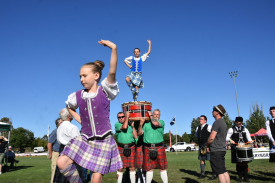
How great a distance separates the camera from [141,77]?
260 inches

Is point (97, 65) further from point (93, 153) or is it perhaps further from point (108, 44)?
point (93, 153)

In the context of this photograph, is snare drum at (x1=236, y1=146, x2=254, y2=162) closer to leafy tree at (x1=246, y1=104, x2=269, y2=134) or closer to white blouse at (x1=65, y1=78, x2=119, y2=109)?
white blouse at (x1=65, y1=78, x2=119, y2=109)

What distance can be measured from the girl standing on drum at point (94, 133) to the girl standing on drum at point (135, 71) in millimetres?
3343

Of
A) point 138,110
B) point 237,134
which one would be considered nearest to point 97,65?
point 138,110

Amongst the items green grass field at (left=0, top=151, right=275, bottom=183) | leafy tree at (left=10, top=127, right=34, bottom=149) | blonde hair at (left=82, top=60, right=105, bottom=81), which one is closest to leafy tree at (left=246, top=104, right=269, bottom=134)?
green grass field at (left=0, top=151, right=275, bottom=183)

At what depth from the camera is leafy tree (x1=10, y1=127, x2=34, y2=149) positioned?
80938mm

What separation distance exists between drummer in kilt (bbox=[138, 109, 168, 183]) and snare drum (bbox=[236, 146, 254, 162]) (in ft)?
8.92

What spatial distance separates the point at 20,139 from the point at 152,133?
289 ft

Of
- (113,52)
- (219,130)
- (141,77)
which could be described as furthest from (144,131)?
(113,52)

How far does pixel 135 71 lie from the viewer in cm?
666

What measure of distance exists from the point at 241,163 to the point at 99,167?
665 cm

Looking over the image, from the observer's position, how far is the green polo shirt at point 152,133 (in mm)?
6439

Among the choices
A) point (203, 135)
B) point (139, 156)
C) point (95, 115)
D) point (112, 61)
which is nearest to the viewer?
point (112, 61)

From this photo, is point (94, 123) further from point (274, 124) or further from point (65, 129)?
point (274, 124)
